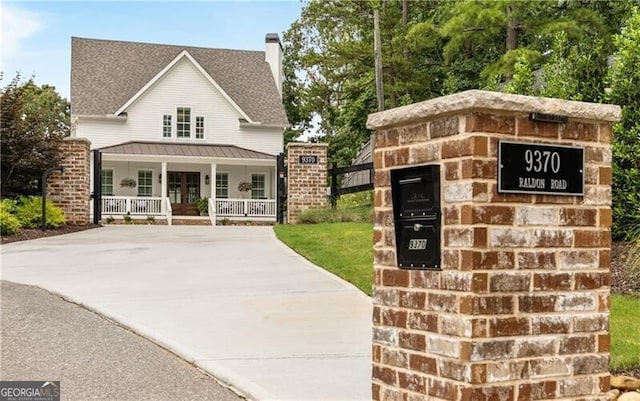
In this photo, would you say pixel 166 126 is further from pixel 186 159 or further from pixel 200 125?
pixel 186 159

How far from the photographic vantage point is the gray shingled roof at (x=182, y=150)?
29225 millimetres

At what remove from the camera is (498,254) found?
340cm

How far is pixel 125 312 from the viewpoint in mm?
8320

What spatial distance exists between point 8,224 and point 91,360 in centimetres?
1131

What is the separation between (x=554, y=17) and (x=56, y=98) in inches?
1381

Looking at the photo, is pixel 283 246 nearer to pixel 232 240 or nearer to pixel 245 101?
pixel 232 240

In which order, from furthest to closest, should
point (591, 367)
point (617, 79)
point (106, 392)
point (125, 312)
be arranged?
1. point (617, 79)
2. point (125, 312)
3. point (106, 392)
4. point (591, 367)

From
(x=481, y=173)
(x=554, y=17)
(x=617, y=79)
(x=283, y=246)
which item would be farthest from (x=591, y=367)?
(x=554, y=17)

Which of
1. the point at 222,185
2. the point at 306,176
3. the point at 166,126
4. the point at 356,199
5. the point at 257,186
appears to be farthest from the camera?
the point at 257,186

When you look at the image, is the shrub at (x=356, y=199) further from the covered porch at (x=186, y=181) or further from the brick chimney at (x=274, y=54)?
the brick chimney at (x=274, y=54)

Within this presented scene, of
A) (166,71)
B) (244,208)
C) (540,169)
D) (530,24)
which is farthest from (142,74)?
(540,169)

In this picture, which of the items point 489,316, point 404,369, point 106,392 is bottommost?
point 106,392

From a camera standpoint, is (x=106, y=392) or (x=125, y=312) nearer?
(x=106, y=392)

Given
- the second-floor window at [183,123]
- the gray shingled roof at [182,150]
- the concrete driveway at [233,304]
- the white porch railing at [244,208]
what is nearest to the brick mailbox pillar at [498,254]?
the concrete driveway at [233,304]
